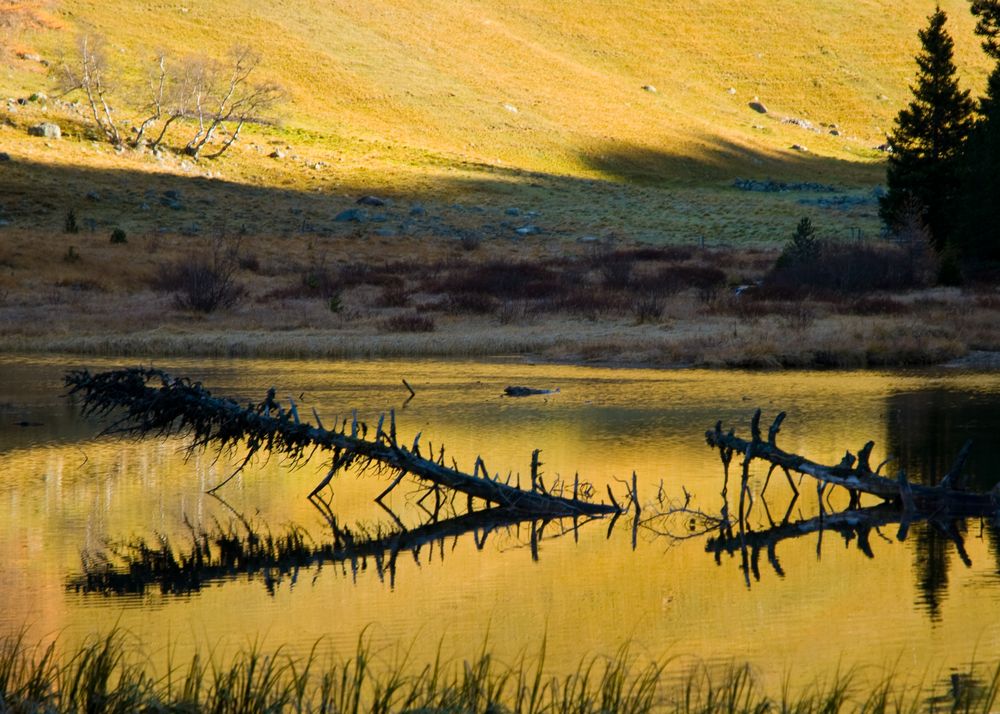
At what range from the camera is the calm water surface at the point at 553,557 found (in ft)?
36.0

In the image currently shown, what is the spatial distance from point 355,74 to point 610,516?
340 ft

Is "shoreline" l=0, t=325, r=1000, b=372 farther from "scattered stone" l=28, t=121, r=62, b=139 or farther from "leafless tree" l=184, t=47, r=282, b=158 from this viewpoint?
"leafless tree" l=184, t=47, r=282, b=158

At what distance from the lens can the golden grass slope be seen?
104062mm

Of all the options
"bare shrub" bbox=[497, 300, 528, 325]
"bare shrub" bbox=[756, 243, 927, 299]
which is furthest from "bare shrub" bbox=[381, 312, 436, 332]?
"bare shrub" bbox=[756, 243, 927, 299]

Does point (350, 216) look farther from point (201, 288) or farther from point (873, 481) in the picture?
point (873, 481)

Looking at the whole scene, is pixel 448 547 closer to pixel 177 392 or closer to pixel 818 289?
pixel 177 392

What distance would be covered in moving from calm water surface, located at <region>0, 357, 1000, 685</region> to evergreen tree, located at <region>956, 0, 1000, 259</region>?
21066 mm

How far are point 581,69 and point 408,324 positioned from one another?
10406 cm

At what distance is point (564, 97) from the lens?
404 ft

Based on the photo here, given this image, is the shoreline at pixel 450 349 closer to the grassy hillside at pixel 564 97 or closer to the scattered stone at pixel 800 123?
the grassy hillside at pixel 564 97

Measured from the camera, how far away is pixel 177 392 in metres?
16.0

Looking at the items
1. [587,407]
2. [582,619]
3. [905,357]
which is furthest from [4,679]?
[905,357]

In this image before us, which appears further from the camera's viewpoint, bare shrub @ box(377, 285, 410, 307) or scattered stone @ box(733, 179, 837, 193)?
scattered stone @ box(733, 179, 837, 193)

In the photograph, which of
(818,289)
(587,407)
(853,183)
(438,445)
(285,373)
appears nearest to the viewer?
(438,445)
